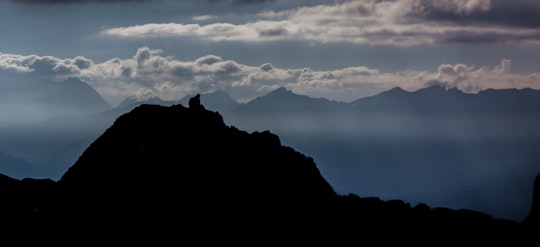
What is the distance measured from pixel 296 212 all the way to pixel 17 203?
33171 millimetres

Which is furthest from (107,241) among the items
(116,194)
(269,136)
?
(269,136)

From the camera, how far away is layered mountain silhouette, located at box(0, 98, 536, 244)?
74.7m

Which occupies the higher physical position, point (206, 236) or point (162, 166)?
point (162, 166)

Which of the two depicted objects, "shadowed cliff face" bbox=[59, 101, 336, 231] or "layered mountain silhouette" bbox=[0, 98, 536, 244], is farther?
"shadowed cliff face" bbox=[59, 101, 336, 231]

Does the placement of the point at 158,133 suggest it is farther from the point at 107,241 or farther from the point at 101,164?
the point at 107,241

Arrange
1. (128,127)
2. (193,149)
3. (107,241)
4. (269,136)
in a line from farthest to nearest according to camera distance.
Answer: (269,136), (128,127), (193,149), (107,241)

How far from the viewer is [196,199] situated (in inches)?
3123

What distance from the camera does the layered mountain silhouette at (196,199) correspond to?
74.7 meters

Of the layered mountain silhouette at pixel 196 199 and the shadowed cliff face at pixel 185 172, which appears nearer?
the layered mountain silhouette at pixel 196 199

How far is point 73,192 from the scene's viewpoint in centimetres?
8231

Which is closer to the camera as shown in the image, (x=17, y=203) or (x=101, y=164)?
(x=17, y=203)

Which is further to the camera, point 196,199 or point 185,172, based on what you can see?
point 185,172

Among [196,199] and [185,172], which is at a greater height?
[185,172]

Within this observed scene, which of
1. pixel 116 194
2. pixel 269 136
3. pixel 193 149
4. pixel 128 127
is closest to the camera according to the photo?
pixel 116 194
